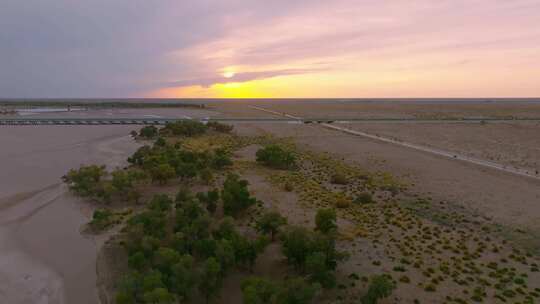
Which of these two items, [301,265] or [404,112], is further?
[404,112]

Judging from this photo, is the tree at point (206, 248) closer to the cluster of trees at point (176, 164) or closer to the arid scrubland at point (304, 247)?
the arid scrubland at point (304, 247)

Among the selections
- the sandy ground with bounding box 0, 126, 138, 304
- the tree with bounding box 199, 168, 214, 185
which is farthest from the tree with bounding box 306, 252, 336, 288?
the tree with bounding box 199, 168, 214, 185

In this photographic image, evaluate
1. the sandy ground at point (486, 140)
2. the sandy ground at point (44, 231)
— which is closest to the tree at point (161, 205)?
the sandy ground at point (44, 231)

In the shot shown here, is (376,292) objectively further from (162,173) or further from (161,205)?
(162,173)

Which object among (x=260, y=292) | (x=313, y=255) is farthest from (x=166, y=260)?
(x=313, y=255)

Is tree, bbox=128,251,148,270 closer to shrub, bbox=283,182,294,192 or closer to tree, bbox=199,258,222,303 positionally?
tree, bbox=199,258,222,303
